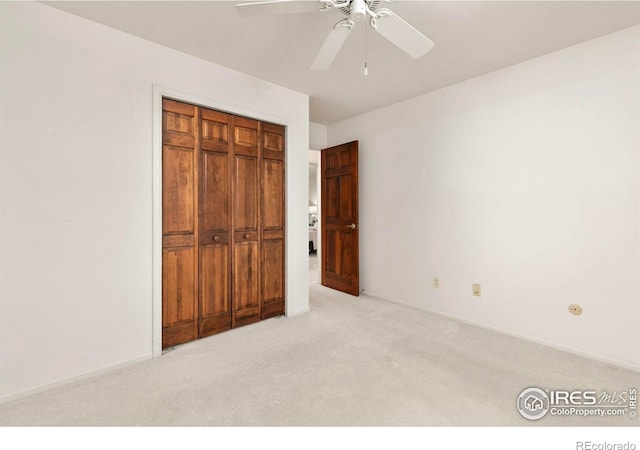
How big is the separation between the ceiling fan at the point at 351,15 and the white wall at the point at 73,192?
1.34 meters

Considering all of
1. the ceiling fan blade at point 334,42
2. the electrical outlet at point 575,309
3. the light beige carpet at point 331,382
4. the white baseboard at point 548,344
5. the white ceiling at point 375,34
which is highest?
the white ceiling at point 375,34

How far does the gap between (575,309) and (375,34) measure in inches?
105

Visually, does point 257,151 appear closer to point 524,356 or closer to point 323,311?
point 323,311

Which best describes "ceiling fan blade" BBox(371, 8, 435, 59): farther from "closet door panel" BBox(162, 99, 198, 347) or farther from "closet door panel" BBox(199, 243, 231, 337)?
"closet door panel" BBox(199, 243, 231, 337)

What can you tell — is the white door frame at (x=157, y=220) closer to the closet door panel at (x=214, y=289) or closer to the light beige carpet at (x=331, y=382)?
the light beige carpet at (x=331, y=382)

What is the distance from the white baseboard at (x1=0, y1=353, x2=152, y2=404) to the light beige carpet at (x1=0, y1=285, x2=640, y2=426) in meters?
0.05

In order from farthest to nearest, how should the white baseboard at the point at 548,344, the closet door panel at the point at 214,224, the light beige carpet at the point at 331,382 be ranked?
the closet door panel at the point at 214,224 < the white baseboard at the point at 548,344 < the light beige carpet at the point at 331,382

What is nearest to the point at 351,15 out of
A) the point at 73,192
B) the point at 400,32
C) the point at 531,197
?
the point at 400,32

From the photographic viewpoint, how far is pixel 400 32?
1.57 m

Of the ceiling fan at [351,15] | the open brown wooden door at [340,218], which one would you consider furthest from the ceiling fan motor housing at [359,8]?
the open brown wooden door at [340,218]

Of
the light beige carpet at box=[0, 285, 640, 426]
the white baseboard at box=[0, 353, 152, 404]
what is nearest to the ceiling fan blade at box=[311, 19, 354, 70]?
the light beige carpet at box=[0, 285, 640, 426]

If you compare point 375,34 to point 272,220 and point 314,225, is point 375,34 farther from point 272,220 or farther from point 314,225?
point 314,225

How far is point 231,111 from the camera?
2781 millimetres

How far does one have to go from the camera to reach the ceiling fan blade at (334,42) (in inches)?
59.6
